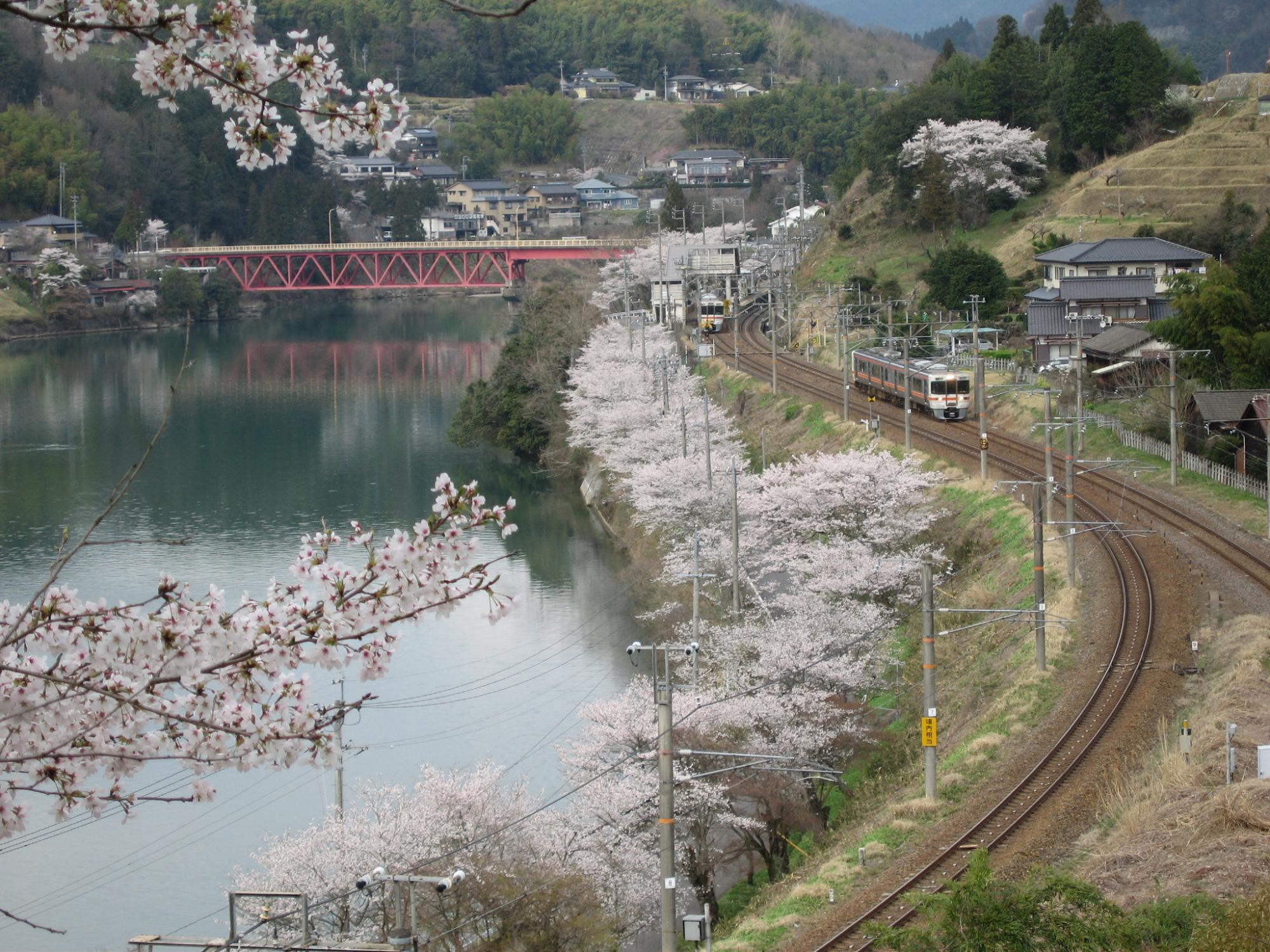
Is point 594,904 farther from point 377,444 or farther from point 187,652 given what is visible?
point 377,444

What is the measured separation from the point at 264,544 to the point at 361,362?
21370mm

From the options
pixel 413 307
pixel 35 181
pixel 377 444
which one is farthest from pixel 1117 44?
pixel 35 181

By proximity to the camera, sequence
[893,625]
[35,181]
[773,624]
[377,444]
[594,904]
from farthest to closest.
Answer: [35,181] < [377,444] < [893,625] < [773,624] < [594,904]

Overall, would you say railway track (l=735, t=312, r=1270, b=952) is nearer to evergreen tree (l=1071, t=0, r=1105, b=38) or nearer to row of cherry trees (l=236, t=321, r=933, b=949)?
row of cherry trees (l=236, t=321, r=933, b=949)

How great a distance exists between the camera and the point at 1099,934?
20.5ft

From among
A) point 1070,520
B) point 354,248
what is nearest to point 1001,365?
point 1070,520

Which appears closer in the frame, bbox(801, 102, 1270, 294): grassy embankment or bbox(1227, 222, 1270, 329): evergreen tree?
bbox(1227, 222, 1270, 329): evergreen tree

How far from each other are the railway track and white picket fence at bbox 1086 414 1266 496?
0.85 meters

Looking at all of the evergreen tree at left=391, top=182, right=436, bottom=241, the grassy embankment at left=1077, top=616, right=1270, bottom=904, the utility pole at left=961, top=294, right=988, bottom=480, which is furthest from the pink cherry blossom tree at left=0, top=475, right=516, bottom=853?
the evergreen tree at left=391, top=182, right=436, bottom=241

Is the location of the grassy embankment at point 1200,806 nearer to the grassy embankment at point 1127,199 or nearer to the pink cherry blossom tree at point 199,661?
the pink cherry blossom tree at point 199,661

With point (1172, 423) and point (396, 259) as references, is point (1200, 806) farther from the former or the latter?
point (396, 259)

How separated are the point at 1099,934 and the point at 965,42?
144m

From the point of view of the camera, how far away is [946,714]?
12961 millimetres

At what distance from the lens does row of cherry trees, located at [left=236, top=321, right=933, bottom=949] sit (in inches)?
365
